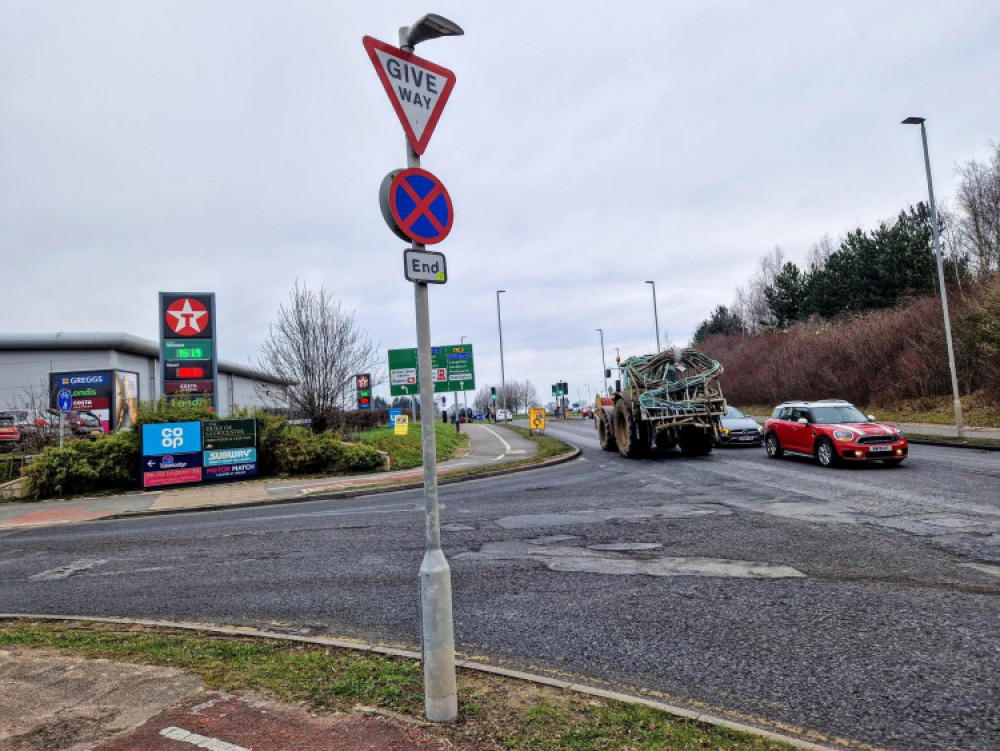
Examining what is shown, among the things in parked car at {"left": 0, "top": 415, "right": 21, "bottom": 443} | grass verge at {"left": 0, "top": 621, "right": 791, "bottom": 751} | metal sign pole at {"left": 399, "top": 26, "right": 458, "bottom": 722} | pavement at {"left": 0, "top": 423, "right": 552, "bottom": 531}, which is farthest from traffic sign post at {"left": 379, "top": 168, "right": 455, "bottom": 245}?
parked car at {"left": 0, "top": 415, "right": 21, "bottom": 443}

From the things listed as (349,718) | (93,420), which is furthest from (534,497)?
(93,420)

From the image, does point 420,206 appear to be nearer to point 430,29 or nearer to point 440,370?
point 430,29

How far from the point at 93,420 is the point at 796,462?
1219 inches

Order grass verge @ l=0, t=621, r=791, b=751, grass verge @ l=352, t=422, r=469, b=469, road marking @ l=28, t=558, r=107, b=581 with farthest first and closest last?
grass verge @ l=352, t=422, r=469, b=469, road marking @ l=28, t=558, r=107, b=581, grass verge @ l=0, t=621, r=791, b=751

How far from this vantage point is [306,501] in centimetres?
1429

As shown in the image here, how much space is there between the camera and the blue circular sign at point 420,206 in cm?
360

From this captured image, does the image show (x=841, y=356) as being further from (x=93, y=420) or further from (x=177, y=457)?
(x=93, y=420)

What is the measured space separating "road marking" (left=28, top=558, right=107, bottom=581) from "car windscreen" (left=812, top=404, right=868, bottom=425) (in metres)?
15.1

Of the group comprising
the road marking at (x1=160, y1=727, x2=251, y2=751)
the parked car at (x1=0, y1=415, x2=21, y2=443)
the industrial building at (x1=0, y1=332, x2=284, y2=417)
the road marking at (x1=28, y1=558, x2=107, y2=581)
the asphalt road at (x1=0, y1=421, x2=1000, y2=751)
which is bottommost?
the asphalt road at (x1=0, y1=421, x2=1000, y2=751)

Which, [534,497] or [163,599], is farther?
[534,497]

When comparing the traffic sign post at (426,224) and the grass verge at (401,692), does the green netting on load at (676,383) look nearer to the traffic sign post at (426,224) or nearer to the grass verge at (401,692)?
the grass verge at (401,692)

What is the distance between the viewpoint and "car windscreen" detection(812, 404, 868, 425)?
1549 centimetres

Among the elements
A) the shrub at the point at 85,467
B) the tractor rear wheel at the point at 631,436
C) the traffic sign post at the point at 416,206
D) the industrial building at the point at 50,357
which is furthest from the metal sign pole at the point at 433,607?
the industrial building at the point at 50,357

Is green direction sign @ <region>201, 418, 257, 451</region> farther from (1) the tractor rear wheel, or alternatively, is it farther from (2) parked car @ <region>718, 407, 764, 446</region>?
(2) parked car @ <region>718, 407, 764, 446</region>
